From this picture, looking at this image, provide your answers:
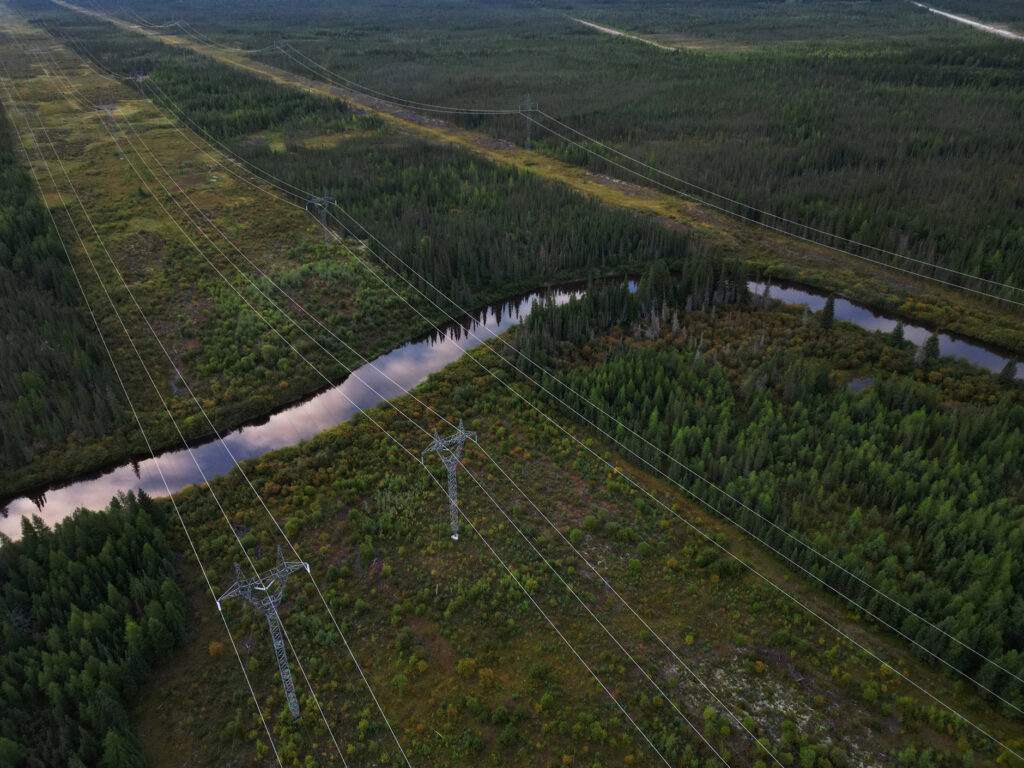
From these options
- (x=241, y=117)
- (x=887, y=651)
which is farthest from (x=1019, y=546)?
(x=241, y=117)

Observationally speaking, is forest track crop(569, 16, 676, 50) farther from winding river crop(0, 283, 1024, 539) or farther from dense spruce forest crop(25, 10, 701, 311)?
winding river crop(0, 283, 1024, 539)

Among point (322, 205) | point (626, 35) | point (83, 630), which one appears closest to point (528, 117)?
point (322, 205)

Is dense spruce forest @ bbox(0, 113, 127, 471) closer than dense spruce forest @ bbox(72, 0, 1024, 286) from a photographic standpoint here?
Yes

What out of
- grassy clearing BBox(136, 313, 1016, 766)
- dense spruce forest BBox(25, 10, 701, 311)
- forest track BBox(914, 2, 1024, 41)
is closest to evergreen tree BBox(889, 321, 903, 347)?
dense spruce forest BBox(25, 10, 701, 311)

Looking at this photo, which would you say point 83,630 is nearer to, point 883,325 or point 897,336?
point 897,336

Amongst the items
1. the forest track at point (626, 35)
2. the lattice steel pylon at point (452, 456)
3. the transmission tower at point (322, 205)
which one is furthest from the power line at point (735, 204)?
the forest track at point (626, 35)

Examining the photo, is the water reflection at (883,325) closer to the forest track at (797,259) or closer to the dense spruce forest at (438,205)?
the forest track at (797,259)
